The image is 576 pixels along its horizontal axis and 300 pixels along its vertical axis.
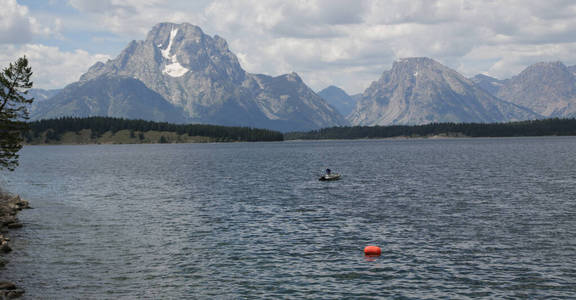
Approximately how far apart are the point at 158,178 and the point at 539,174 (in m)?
94.1

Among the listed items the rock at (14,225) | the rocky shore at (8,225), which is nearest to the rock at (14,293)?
the rocky shore at (8,225)

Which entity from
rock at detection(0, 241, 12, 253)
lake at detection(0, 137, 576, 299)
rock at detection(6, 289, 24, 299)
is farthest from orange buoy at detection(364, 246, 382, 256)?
rock at detection(0, 241, 12, 253)

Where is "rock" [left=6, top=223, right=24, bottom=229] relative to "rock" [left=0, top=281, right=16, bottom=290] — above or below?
below

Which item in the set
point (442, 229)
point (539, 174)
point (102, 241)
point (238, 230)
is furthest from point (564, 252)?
point (539, 174)

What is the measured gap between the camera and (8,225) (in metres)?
54.2

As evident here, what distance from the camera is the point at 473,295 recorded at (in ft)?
98.9

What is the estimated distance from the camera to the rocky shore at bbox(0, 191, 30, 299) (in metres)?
31.1

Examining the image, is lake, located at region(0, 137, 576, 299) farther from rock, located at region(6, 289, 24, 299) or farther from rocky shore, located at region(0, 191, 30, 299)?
rocky shore, located at region(0, 191, 30, 299)

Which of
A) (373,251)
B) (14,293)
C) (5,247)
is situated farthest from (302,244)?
(5,247)

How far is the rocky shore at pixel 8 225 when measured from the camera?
31.1 m

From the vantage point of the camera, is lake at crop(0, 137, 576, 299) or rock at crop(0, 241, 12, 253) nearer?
lake at crop(0, 137, 576, 299)

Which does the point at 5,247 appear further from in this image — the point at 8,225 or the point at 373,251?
the point at 373,251

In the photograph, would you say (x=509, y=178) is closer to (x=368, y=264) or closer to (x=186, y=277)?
(x=368, y=264)

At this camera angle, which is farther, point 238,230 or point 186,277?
point 238,230
